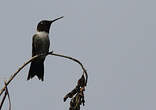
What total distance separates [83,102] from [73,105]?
129 mm

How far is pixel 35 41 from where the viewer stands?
9555 mm

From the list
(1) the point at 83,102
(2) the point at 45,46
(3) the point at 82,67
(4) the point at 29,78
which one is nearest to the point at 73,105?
(1) the point at 83,102

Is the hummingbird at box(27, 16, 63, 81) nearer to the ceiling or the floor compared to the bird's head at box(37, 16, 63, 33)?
nearer to the floor

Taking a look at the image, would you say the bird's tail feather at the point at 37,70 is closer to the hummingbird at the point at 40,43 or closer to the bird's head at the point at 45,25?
the hummingbird at the point at 40,43

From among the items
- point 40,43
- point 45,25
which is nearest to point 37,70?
point 40,43

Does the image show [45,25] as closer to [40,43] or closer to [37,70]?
[40,43]

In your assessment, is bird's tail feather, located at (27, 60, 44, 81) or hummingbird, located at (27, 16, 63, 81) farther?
hummingbird, located at (27, 16, 63, 81)

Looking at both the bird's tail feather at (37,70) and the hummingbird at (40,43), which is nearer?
the bird's tail feather at (37,70)

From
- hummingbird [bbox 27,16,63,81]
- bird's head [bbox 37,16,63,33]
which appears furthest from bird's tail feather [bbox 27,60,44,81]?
bird's head [bbox 37,16,63,33]

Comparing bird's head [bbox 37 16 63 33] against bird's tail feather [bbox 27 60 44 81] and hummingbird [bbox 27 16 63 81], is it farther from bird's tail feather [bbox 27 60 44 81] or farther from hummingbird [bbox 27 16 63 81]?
bird's tail feather [bbox 27 60 44 81]

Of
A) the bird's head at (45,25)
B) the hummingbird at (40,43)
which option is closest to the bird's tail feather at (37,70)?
the hummingbird at (40,43)

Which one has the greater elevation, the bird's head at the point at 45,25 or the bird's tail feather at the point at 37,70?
the bird's head at the point at 45,25

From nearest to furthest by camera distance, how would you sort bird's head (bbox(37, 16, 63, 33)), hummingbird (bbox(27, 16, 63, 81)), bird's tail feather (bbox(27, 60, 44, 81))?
bird's tail feather (bbox(27, 60, 44, 81)) < hummingbird (bbox(27, 16, 63, 81)) < bird's head (bbox(37, 16, 63, 33))

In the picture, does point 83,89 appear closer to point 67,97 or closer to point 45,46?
point 67,97
